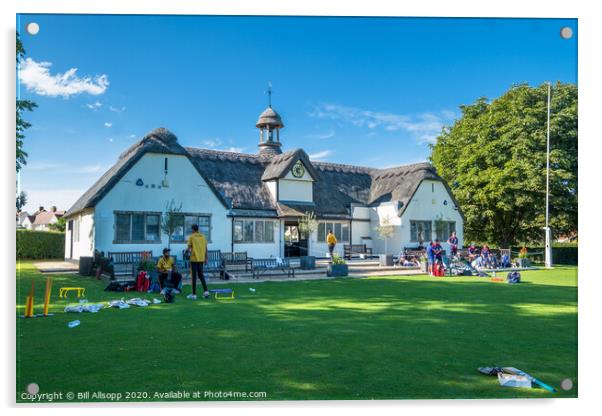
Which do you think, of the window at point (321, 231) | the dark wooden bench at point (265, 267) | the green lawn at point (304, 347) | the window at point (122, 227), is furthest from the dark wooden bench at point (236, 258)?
the green lawn at point (304, 347)

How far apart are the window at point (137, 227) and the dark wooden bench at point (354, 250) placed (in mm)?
11793

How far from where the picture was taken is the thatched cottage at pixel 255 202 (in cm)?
2111

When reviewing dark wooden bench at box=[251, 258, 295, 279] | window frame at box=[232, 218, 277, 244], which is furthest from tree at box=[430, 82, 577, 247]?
window frame at box=[232, 218, 277, 244]

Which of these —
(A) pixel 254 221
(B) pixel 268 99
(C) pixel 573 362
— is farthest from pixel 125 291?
(A) pixel 254 221

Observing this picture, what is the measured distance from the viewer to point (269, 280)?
56.0 feet

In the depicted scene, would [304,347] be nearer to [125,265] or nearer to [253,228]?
[125,265]

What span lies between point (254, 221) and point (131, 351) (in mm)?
20307

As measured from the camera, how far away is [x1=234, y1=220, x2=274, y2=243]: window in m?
25.8

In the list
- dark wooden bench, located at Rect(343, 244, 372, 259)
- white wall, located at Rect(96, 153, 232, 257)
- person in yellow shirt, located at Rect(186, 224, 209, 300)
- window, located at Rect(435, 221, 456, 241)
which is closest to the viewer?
person in yellow shirt, located at Rect(186, 224, 209, 300)

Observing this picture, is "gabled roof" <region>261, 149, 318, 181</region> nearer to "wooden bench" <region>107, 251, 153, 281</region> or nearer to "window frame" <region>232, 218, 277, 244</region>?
"window frame" <region>232, 218, 277, 244</region>

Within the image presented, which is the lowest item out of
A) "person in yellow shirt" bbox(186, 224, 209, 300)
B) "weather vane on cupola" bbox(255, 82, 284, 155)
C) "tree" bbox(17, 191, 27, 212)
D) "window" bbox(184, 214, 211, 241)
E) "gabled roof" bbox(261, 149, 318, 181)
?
"person in yellow shirt" bbox(186, 224, 209, 300)

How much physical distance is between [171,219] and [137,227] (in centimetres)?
207

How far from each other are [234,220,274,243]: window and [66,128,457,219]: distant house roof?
1.76ft

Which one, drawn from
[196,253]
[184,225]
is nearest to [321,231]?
[184,225]
